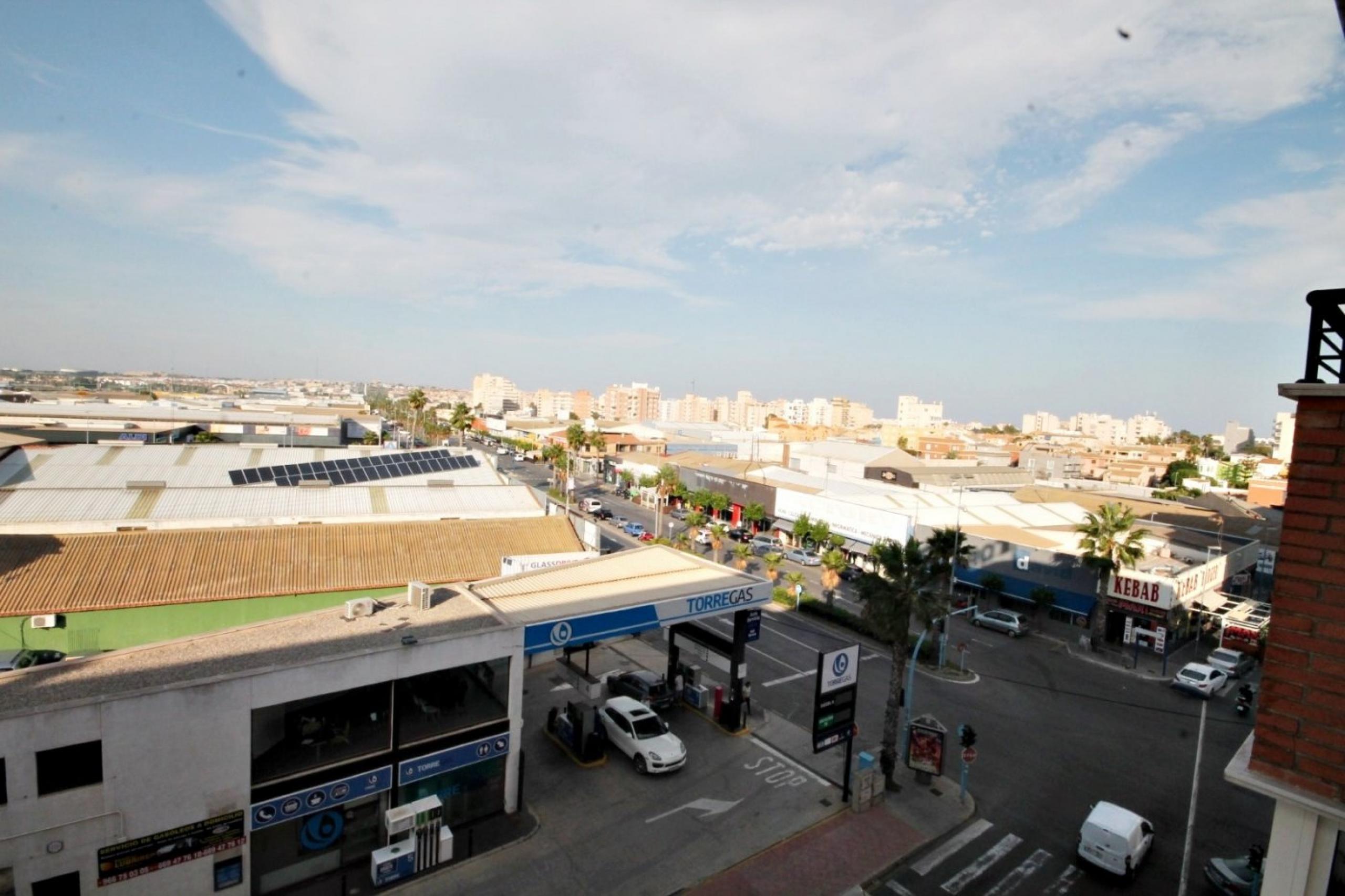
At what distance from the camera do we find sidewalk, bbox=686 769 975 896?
49.8ft

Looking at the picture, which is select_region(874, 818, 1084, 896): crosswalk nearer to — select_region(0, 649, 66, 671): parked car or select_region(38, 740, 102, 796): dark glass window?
select_region(38, 740, 102, 796): dark glass window

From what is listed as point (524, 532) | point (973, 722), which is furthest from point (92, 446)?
point (973, 722)

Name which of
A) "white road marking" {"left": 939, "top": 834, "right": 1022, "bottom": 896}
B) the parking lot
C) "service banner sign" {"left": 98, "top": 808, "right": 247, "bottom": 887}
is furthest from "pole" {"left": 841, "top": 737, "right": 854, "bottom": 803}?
"service banner sign" {"left": 98, "top": 808, "right": 247, "bottom": 887}

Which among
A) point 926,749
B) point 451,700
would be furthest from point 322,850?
point 926,749

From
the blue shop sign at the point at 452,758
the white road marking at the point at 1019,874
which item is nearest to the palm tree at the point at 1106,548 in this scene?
the white road marking at the point at 1019,874

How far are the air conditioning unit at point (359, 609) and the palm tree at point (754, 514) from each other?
42.3 m

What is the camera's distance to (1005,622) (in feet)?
118

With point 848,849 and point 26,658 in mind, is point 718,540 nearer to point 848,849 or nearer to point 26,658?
point 848,849

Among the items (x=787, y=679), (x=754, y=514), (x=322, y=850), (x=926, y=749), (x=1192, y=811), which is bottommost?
(x=787, y=679)

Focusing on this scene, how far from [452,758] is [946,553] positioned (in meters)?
15.7

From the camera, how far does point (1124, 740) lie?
23.7 metres

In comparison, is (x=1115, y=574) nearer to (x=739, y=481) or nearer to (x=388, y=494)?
(x=739, y=481)

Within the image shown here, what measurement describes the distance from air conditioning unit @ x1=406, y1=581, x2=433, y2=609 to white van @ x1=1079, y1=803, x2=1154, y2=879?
56.1ft

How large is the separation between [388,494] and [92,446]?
1043 inches
